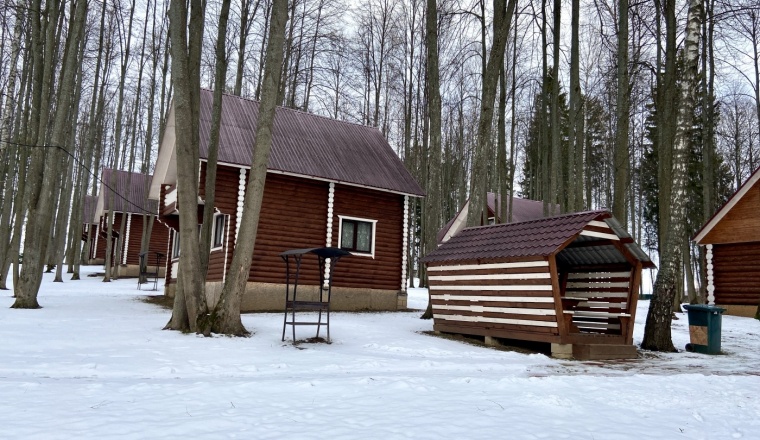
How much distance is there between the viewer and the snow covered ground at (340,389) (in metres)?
4.92

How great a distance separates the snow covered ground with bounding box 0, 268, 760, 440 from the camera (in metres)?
4.92

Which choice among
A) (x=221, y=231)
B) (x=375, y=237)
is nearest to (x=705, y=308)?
(x=375, y=237)

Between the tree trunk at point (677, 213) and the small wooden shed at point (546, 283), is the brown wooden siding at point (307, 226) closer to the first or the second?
the small wooden shed at point (546, 283)

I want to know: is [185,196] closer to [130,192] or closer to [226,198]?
[226,198]

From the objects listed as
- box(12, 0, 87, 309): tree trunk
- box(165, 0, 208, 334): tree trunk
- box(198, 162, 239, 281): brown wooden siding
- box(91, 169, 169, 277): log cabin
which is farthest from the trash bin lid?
box(91, 169, 169, 277): log cabin


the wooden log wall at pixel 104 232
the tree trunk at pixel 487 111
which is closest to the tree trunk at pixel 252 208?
the tree trunk at pixel 487 111

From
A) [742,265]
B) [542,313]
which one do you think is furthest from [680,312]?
[542,313]

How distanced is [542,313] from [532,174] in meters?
33.6

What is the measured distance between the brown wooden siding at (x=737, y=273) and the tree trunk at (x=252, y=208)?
63.6 ft

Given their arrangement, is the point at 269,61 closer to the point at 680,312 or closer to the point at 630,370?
the point at 630,370

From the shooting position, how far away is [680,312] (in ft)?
72.5

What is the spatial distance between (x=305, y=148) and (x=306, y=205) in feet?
7.76

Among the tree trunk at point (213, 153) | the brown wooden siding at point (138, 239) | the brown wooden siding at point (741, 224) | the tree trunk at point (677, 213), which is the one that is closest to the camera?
the tree trunk at point (677, 213)

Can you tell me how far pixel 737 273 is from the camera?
21578 mm
